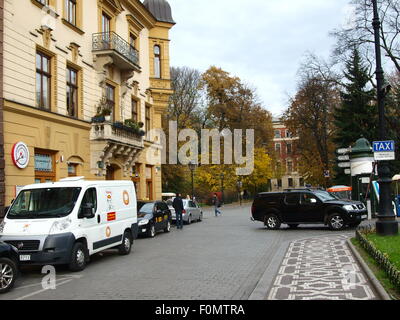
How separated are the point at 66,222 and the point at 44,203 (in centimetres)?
114

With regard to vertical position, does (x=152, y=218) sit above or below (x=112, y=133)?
below

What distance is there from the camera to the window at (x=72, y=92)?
2216cm

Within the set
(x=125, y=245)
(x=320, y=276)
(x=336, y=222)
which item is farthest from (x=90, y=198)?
(x=336, y=222)

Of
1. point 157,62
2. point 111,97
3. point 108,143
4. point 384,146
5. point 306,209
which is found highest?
point 157,62

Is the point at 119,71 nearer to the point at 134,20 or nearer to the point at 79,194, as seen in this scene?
the point at 134,20

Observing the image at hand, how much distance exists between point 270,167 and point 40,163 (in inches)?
1878

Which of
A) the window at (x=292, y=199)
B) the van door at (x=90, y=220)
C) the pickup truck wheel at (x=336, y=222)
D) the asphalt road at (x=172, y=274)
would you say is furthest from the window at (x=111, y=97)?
the van door at (x=90, y=220)

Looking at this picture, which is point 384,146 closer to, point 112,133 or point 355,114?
point 112,133

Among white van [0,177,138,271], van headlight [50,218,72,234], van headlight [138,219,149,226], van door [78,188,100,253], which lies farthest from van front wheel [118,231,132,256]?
van headlight [138,219,149,226]

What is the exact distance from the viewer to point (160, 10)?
34094 mm

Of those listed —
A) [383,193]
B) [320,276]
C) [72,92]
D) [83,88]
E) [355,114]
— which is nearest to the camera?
[320,276]

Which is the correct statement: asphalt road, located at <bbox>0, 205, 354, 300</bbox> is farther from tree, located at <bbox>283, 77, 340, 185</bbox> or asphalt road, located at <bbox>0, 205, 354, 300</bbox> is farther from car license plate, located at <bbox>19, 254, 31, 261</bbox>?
tree, located at <bbox>283, 77, 340, 185</bbox>

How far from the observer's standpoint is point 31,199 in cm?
1205

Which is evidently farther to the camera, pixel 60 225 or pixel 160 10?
pixel 160 10
